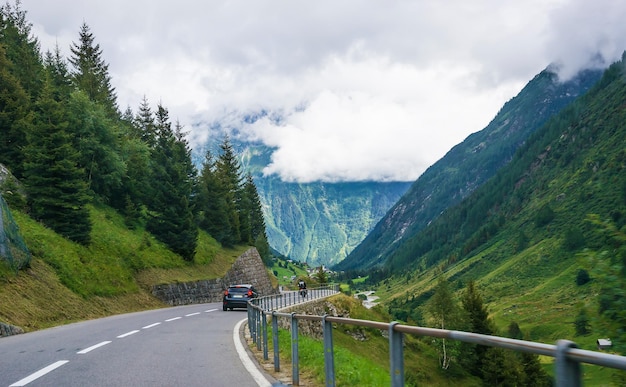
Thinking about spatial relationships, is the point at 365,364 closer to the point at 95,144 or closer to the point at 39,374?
the point at 39,374

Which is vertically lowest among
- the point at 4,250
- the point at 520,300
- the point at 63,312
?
the point at 520,300

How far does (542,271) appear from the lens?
15750cm

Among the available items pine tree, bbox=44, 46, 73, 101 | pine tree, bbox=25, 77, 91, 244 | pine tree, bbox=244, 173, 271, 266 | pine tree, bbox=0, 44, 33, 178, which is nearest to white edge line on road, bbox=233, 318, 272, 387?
pine tree, bbox=25, 77, 91, 244

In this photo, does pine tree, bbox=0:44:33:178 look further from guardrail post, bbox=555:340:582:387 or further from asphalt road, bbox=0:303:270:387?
guardrail post, bbox=555:340:582:387

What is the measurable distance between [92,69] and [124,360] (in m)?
65.2

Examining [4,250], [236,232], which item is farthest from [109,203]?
[4,250]

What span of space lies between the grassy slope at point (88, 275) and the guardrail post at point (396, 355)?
1519 cm

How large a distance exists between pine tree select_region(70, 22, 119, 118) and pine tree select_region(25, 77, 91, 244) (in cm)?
3535

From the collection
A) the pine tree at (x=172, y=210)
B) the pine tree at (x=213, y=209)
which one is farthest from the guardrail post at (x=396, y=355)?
the pine tree at (x=213, y=209)

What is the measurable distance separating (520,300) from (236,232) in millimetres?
98207

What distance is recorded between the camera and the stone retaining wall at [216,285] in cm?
3737

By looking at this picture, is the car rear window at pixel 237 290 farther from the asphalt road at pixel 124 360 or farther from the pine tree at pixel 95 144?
the pine tree at pixel 95 144

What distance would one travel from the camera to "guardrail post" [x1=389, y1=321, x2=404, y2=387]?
177 inches

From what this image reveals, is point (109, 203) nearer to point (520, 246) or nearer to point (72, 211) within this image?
point (72, 211)
